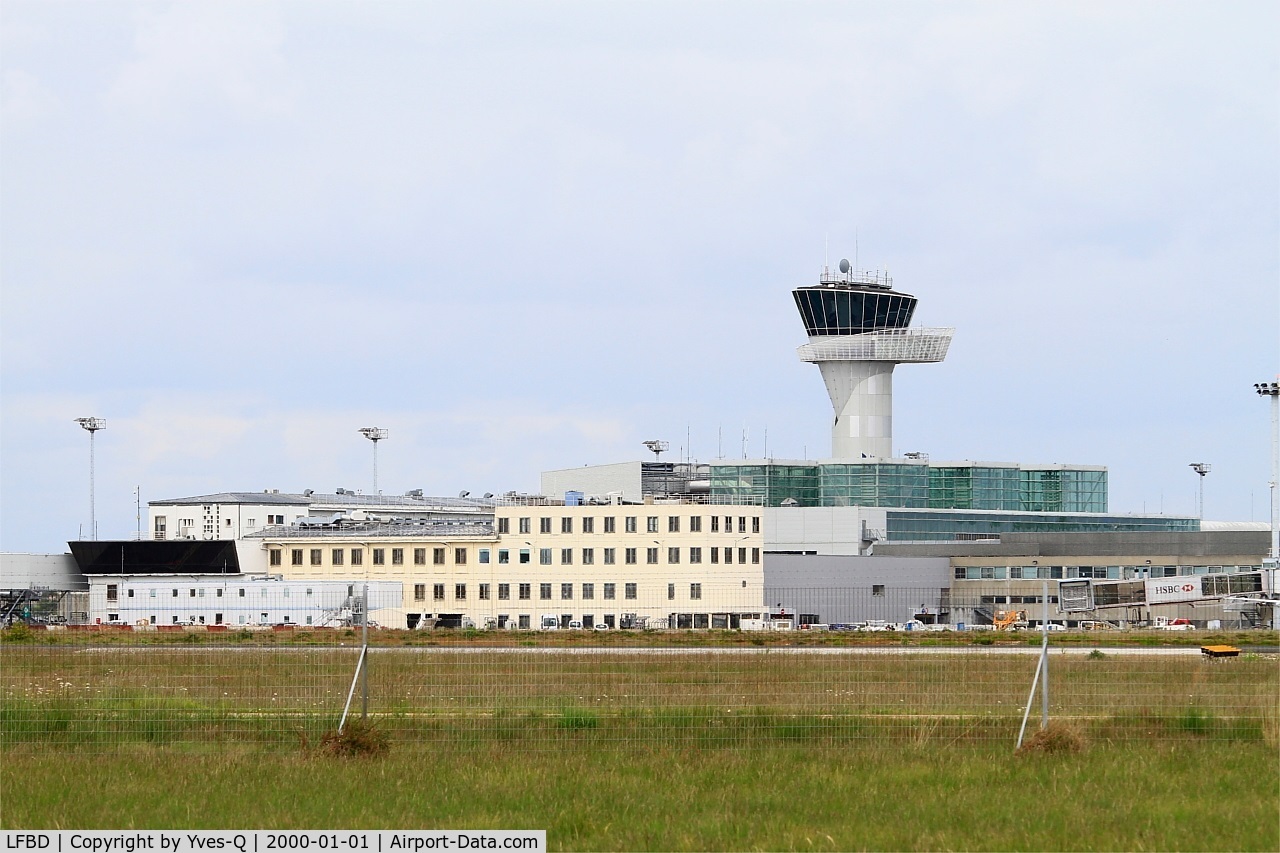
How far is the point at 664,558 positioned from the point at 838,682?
61.7 metres

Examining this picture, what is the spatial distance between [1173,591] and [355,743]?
246ft

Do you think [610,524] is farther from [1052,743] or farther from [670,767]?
[670,767]

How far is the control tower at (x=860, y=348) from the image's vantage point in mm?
163125

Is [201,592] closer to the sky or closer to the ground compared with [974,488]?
closer to the ground

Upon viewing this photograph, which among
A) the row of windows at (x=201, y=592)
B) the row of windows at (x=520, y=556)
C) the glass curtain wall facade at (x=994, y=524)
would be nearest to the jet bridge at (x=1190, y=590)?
the row of windows at (x=520, y=556)

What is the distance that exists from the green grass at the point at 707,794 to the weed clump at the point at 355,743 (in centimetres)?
18

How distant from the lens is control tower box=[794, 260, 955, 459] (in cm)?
16312

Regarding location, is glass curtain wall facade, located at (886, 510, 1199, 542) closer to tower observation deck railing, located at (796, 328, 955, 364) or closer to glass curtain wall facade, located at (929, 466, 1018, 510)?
glass curtain wall facade, located at (929, 466, 1018, 510)

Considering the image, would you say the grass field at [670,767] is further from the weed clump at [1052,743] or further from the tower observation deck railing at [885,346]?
the tower observation deck railing at [885,346]

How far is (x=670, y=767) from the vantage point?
19609 mm

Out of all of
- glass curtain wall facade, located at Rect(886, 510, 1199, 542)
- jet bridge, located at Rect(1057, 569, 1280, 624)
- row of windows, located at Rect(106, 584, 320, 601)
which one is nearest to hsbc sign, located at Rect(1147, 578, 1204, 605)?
jet bridge, located at Rect(1057, 569, 1280, 624)

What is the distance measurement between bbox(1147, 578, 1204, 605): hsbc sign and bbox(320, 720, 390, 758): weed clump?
71.2 m

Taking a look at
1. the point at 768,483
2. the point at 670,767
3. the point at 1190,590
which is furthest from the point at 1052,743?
the point at 768,483

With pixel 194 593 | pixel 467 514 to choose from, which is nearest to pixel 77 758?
pixel 194 593
